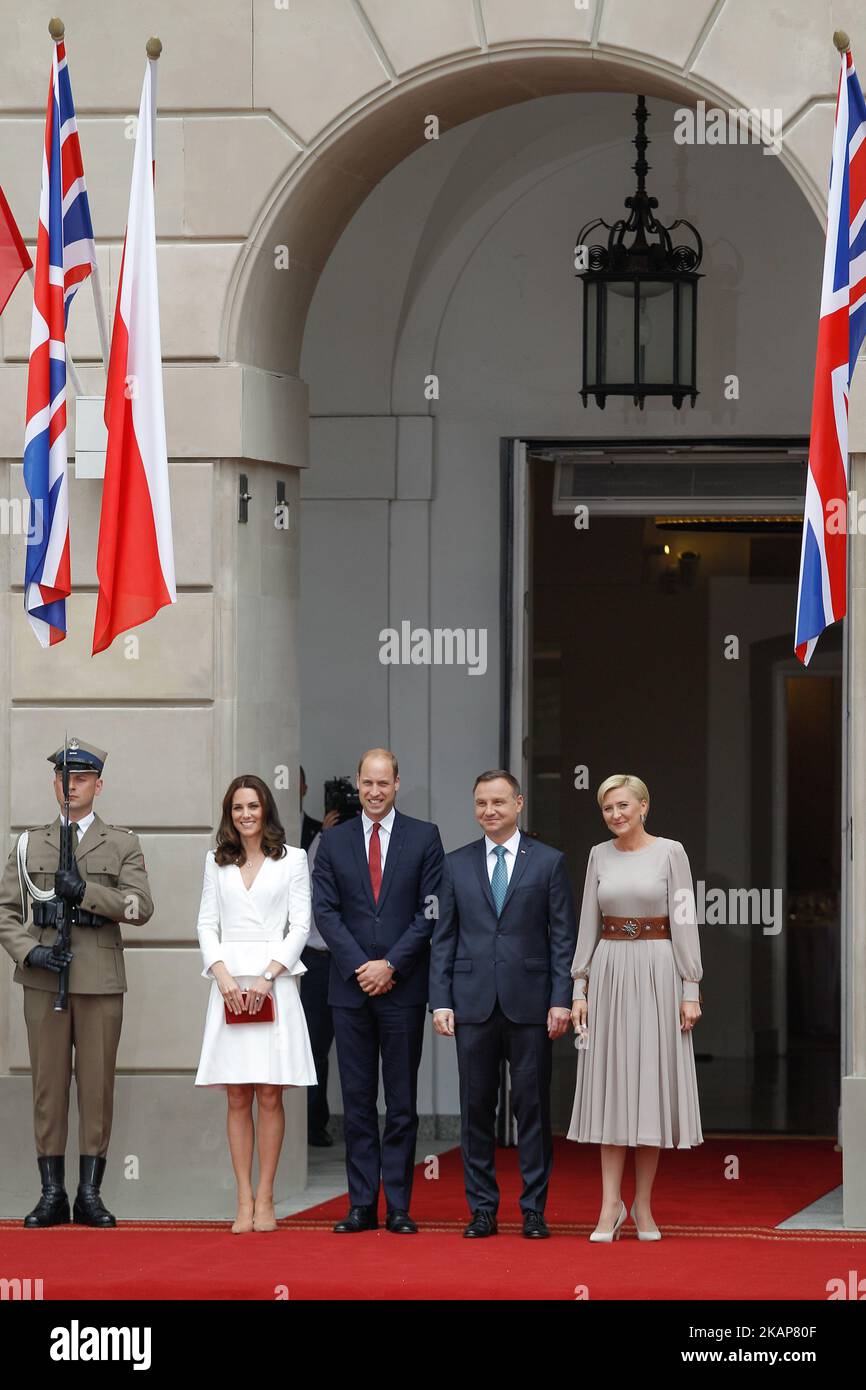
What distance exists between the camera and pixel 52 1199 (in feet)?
33.0

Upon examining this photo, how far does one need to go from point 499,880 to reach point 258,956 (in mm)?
1092

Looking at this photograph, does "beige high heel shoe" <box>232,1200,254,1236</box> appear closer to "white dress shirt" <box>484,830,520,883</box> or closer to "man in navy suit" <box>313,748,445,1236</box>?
"man in navy suit" <box>313,748,445,1236</box>

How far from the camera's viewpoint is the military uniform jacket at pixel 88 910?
396 inches

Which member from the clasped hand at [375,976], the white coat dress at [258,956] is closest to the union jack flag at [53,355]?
the white coat dress at [258,956]

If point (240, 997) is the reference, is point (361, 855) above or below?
above

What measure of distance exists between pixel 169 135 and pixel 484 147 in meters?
2.74

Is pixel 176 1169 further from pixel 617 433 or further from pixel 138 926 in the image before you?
pixel 617 433

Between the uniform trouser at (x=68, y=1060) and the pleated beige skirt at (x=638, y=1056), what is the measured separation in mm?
2156

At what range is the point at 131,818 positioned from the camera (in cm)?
1055

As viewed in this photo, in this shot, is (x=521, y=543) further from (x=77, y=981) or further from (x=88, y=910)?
(x=77, y=981)

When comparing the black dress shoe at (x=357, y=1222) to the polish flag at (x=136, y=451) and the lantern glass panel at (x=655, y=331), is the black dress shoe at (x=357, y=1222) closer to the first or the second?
the polish flag at (x=136, y=451)

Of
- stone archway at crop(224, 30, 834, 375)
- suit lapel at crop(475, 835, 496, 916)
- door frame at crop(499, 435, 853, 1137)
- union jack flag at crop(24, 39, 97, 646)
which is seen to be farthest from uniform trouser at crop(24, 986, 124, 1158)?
door frame at crop(499, 435, 853, 1137)

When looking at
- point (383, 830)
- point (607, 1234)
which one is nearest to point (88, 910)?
point (383, 830)

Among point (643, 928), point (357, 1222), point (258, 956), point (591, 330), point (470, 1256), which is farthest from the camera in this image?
point (591, 330)
